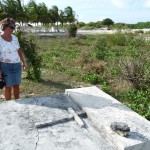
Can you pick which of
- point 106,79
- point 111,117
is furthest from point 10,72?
point 106,79

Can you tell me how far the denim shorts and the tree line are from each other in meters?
23.1

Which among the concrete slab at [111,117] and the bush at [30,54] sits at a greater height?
the bush at [30,54]

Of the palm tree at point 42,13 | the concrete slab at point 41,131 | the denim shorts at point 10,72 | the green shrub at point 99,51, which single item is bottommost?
the concrete slab at point 41,131

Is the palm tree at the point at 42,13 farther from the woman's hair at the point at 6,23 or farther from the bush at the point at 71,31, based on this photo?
the woman's hair at the point at 6,23

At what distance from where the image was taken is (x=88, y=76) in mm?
6988

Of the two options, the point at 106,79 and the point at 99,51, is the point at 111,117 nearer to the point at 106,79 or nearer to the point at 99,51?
the point at 106,79

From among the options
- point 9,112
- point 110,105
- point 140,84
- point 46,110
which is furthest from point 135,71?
point 9,112

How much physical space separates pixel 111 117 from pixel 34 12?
117ft

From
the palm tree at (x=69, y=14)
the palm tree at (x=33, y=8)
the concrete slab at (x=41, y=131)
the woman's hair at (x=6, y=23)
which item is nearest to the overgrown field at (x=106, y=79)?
the concrete slab at (x=41, y=131)

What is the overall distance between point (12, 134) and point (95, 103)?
1.25 m

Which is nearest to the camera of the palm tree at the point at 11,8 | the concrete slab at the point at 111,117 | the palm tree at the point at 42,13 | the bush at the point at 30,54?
the concrete slab at the point at 111,117

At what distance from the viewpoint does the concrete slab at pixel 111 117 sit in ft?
9.03

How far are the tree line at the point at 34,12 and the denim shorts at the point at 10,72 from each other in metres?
23.1

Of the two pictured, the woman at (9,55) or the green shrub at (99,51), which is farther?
the green shrub at (99,51)
